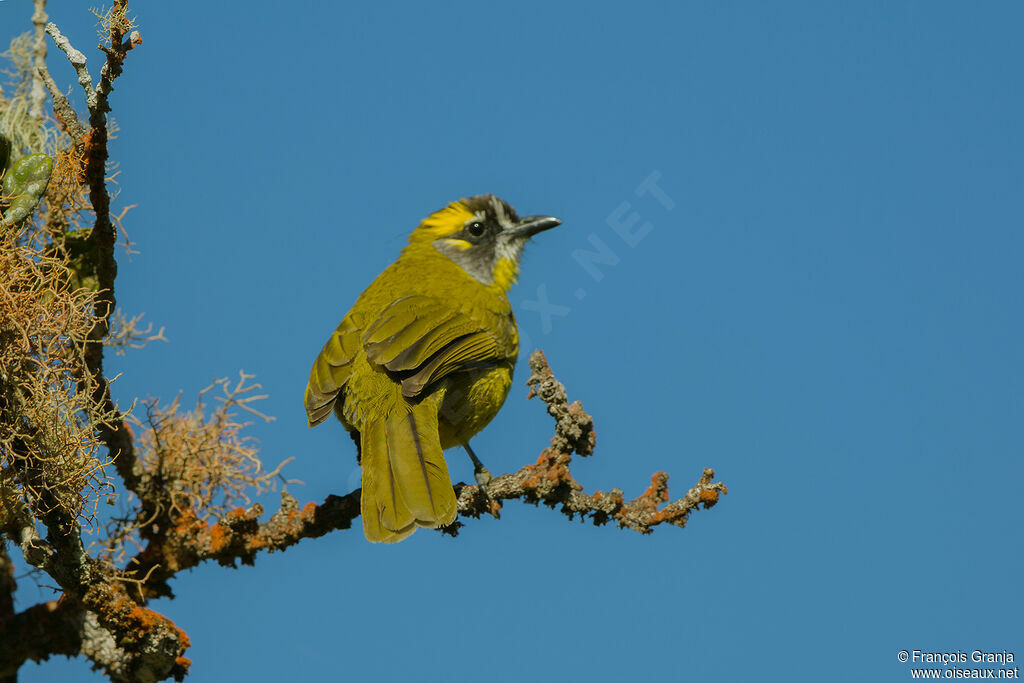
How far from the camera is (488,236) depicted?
6.16 metres

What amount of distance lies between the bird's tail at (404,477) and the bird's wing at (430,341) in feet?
0.52

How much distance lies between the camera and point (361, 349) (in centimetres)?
504

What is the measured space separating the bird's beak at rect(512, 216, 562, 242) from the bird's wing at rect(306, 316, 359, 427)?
1357mm

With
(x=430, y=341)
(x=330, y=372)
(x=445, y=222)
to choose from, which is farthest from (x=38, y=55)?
(x=445, y=222)

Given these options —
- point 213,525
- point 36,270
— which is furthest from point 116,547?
point 36,270

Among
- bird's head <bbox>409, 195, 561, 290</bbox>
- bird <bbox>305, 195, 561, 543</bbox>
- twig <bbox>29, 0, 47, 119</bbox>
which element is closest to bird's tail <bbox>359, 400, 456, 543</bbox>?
bird <bbox>305, 195, 561, 543</bbox>

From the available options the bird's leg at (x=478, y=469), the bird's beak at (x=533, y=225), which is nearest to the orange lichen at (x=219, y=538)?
the bird's leg at (x=478, y=469)

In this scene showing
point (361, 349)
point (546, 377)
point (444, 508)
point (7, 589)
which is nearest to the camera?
point (7, 589)

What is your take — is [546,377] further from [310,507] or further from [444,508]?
[310,507]

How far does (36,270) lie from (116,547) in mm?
1191

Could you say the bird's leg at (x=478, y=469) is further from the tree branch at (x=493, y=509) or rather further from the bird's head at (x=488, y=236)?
the bird's head at (x=488, y=236)

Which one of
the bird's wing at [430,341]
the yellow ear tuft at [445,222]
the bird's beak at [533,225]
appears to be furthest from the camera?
the yellow ear tuft at [445,222]

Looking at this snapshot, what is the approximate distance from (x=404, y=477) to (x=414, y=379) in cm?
50

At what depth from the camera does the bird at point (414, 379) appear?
4.38 meters
